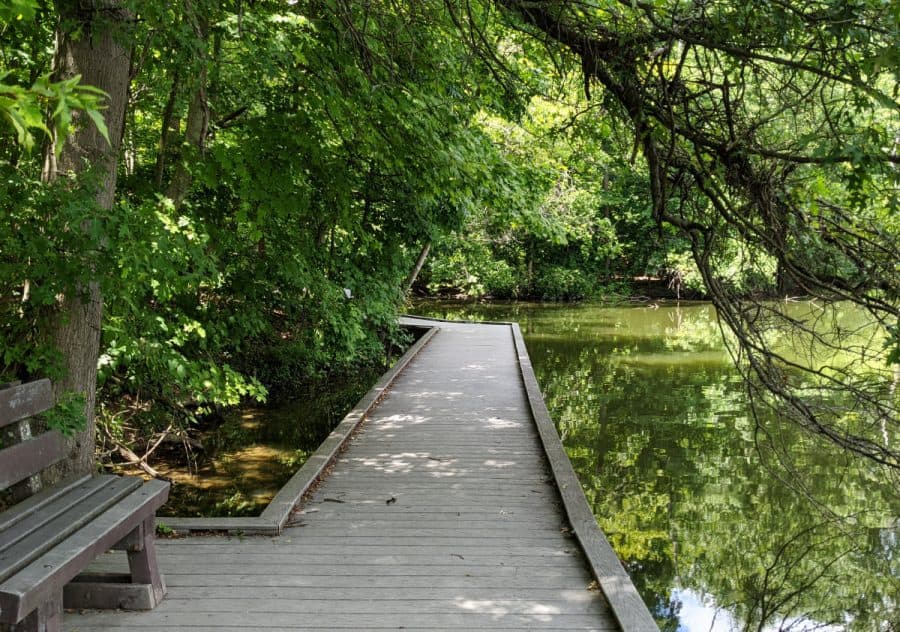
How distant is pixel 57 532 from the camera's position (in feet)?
9.71

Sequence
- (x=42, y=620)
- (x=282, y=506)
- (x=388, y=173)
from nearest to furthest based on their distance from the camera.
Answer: (x=42, y=620), (x=282, y=506), (x=388, y=173)

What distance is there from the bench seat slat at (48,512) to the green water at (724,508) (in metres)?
3.13

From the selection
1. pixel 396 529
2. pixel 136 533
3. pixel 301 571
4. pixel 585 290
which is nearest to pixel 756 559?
pixel 396 529

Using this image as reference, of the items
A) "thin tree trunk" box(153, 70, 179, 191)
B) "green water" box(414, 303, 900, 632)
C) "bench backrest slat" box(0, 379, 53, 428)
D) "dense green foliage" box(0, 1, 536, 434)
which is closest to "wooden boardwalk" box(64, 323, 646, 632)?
"bench backrest slat" box(0, 379, 53, 428)

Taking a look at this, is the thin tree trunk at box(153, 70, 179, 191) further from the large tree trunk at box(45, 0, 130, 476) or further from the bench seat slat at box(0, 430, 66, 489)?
the bench seat slat at box(0, 430, 66, 489)

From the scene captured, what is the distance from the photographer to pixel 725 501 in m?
7.64

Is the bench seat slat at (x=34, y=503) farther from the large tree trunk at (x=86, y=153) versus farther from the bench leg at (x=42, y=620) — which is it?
the large tree trunk at (x=86, y=153)

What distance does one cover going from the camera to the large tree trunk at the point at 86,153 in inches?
168

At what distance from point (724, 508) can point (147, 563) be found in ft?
18.9

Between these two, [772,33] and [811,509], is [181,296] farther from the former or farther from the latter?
[811,509]

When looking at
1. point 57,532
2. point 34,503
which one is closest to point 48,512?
point 34,503

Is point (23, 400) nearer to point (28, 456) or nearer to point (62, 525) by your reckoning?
point (28, 456)

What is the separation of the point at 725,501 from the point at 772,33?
5.61m

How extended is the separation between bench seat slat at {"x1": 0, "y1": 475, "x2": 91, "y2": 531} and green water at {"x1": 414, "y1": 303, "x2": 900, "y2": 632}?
324 centimetres
